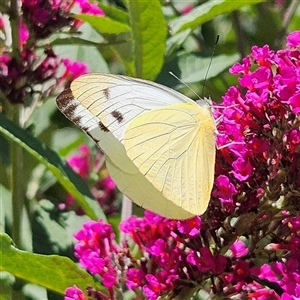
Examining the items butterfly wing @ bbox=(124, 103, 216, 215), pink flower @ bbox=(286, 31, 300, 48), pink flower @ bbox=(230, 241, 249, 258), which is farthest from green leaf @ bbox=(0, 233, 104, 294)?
pink flower @ bbox=(286, 31, 300, 48)

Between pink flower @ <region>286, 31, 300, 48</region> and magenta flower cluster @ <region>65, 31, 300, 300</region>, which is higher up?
pink flower @ <region>286, 31, 300, 48</region>

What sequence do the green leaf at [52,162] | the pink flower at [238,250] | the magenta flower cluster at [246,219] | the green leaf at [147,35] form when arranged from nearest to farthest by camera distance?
the magenta flower cluster at [246,219]
the pink flower at [238,250]
the green leaf at [52,162]
the green leaf at [147,35]

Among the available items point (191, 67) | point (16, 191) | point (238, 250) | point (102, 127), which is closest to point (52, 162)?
point (16, 191)

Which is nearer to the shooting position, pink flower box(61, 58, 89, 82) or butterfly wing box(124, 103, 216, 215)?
butterfly wing box(124, 103, 216, 215)

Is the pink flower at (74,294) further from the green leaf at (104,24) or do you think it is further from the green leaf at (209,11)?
the green leaf at (209,11)

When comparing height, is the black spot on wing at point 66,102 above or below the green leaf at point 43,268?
above

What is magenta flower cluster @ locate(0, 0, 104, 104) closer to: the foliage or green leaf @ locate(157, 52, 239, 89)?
the foliage

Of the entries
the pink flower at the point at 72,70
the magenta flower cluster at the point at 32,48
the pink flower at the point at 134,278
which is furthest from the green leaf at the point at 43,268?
the pink flower at the point at 72,70

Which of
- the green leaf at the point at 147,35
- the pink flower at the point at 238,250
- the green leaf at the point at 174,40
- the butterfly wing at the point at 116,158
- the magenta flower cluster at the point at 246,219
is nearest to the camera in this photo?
the magenta flower cluster at the point at 246,219

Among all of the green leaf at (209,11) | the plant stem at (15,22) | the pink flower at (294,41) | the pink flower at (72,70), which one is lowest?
the pink flower at (72,70)
